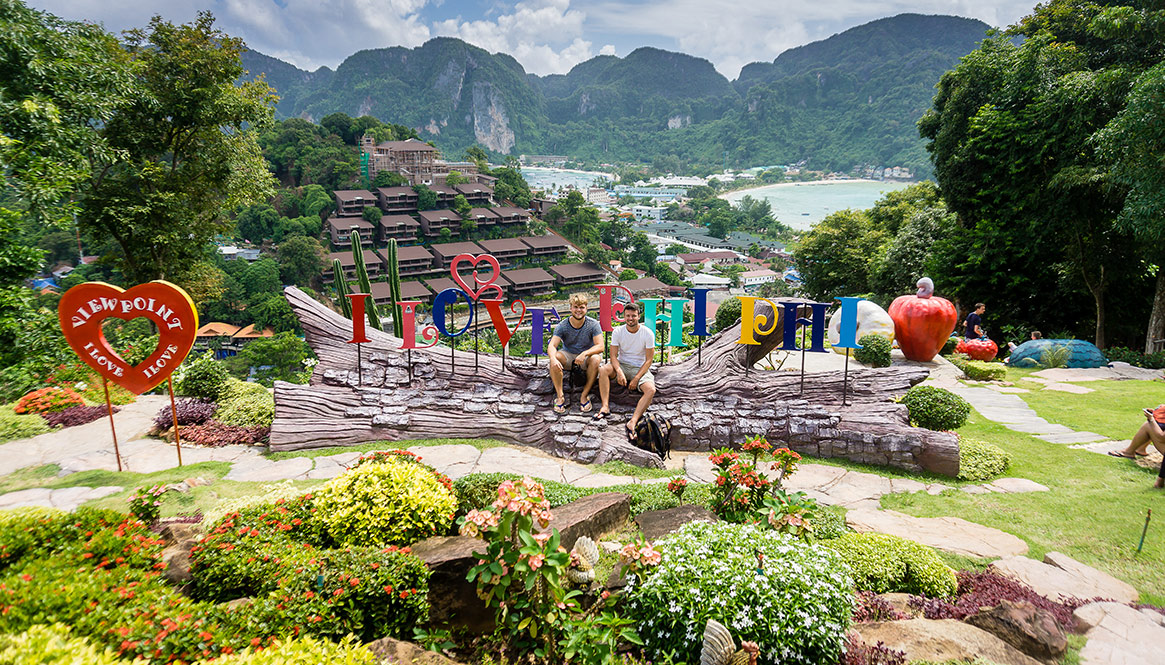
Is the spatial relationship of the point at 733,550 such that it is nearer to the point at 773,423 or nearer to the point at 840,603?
the point at 840,603

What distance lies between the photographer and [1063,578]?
4.56 meters

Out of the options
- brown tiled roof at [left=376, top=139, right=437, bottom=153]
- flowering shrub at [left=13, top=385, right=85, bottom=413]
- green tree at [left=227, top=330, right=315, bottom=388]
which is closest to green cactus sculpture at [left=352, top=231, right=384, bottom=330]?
flowering shrub at [left=13, top=385, right=85, bottom=413]

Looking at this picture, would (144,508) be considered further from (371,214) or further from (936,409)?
(371,214)

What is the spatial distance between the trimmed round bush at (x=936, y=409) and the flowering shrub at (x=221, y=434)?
9780 millimetres

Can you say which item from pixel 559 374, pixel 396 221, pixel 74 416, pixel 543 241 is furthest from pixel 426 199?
pixel 559 374

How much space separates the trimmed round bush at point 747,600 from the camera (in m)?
3.31

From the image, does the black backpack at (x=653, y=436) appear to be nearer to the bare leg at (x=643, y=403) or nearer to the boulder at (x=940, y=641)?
the bare leg at (x=643, y=403)

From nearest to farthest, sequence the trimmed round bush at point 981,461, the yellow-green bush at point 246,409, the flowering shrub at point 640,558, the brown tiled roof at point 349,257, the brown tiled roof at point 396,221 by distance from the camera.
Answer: the flowering shrub at point 640,558
the trimmed round bush at point 981,461
the yellow-green bush at point 246,409
the brown tiled roof at point 349,257
the brown tiled roof at point 396,221

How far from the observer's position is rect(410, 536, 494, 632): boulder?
3.90 m

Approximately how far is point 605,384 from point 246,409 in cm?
597

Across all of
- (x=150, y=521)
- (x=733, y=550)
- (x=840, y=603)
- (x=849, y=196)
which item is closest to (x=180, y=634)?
(x=150, y=521)

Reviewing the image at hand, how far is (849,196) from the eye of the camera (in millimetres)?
146875

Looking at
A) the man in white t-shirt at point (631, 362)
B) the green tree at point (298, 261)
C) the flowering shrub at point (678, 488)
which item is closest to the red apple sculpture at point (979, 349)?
the man in white t-shirt at point (631, 362)

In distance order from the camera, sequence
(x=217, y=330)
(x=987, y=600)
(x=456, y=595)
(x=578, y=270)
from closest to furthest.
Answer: (x=456, y=595), (x=987, y=600), (x=217, y=330), (x=578, y=270)
